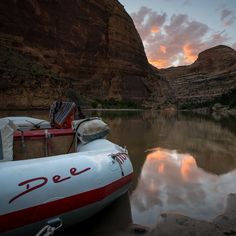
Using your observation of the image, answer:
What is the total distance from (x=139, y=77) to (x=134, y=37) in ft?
43.5

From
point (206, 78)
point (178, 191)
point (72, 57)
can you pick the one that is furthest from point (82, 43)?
point (206, 78)

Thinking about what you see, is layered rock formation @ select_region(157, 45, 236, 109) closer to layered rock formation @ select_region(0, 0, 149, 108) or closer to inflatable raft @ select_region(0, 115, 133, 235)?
layered rock formation @ select_region(0, 0, 149, 108)

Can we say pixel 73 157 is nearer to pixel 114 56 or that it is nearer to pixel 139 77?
pixel 114 56

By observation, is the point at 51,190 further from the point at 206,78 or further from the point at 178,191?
the point at 206,78

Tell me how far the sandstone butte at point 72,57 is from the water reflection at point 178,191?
2424cm

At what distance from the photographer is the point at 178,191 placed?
5.05 m

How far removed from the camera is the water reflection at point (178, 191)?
13.5ft

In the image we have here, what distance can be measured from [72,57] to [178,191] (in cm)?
5515

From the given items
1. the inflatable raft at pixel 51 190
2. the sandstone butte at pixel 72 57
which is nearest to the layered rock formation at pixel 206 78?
the sandstone butte at pixel 72 57

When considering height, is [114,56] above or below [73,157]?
above

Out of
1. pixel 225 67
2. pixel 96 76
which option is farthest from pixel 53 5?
pixel 225 67

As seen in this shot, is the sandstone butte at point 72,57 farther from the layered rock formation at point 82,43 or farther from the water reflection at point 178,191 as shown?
the water reflection at point 178,191

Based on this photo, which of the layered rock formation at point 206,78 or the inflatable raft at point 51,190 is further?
the layered rock formation at point 206,78

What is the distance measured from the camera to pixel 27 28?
50438mm
